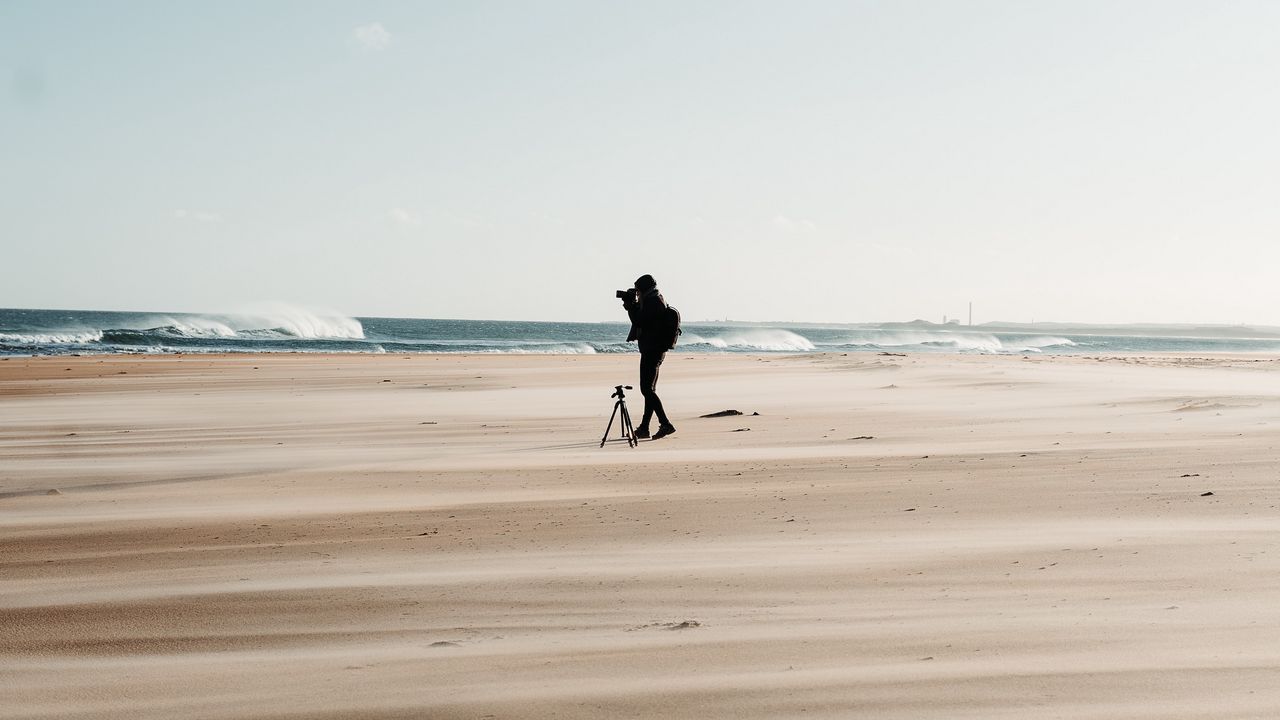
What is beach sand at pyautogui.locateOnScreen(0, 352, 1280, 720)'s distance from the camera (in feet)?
10.8

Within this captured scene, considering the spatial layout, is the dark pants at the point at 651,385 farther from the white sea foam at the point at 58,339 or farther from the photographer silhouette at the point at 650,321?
the white sea foam at the point at 58,339

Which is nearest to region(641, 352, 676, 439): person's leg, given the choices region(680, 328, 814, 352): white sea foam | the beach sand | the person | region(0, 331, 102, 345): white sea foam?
the person

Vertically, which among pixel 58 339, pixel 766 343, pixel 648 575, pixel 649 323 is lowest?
pixel 648 575

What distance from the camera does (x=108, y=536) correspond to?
605 cm

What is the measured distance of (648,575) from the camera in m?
4.96

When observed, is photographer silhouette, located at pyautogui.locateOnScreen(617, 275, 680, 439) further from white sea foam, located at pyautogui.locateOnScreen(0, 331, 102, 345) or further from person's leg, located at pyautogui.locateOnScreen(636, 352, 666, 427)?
white sea foam, located at pyautogui.locateOnScreen(0, 331, 102, 345)

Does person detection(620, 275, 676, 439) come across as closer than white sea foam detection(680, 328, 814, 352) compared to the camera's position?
Yes

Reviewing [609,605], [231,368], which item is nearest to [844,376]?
[231,368]

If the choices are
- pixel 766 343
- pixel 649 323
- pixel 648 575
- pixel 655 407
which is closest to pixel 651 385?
pixel 655 407

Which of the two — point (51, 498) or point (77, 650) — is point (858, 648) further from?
point (51, 498)

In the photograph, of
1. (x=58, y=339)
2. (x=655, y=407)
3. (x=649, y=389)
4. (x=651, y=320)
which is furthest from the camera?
(x=58, y=339)

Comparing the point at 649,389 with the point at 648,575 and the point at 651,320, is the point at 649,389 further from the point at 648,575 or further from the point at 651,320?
the point at 648,575

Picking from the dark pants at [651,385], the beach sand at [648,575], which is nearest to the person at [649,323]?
the dark pants at [651,385]

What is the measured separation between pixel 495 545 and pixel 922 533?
2.41 m
